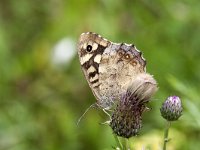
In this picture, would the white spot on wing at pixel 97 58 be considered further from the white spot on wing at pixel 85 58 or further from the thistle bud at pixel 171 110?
the thistle bud at pixel 171 110

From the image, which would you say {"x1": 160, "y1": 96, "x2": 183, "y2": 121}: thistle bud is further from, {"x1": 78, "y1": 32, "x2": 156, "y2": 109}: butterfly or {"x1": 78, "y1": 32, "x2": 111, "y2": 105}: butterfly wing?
{"x1": 78, "y1": 32, "x2": 111, "y2": 105}: butterfly wing

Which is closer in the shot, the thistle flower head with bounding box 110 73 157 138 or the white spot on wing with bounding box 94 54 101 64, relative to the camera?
the thistle flower head with bounding box 110 73 157 138

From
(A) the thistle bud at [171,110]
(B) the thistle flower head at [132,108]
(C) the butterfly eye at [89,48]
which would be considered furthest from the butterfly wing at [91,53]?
(A) the thistle bud at [171,110]

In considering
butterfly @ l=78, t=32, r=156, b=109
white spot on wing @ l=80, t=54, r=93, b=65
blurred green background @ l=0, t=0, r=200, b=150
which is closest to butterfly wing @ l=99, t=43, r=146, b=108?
butterfly @ l=78, t=32, r=156, b=109

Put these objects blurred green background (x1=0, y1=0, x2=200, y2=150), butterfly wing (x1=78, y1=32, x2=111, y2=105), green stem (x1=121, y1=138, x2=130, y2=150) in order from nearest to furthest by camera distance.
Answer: green stem (x1=121, y1=138, x2=130, y2=150) → butterfly wing (x1=78, y1=32, x2=111, y2=105) → blurred green background (x1=0, y1=0, x2=200, y2=150)

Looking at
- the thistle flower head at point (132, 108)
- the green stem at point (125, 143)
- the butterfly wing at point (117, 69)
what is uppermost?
the butterfly wing at point (117, 69)

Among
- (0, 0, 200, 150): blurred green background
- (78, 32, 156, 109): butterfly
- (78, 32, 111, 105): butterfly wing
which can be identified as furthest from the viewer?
(0, 0, 200, 150): blurred green background

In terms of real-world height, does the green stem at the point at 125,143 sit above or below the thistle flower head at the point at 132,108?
below

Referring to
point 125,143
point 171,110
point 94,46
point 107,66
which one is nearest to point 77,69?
point 94,46
